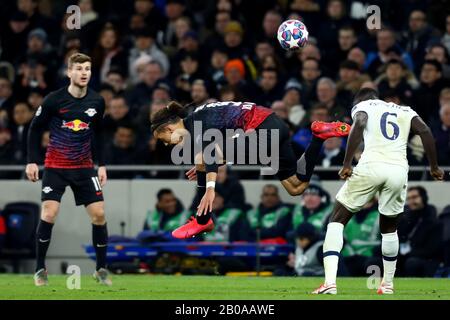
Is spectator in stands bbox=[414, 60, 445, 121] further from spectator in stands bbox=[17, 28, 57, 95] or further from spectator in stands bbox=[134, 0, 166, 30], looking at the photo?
spectator in stands bbox=[17, 28, 57, 95]

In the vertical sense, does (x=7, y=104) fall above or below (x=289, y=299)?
above

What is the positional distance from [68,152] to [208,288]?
2.23 meters

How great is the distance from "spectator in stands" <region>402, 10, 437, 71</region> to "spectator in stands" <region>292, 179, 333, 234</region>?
3.26m

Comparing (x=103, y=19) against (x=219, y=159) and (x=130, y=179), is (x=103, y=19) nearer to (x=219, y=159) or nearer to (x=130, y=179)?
(x=130, y=179)

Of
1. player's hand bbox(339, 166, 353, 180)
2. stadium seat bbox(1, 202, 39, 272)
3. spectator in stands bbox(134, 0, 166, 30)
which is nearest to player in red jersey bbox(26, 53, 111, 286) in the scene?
player's hand bbox(339, 166, 353, 180)

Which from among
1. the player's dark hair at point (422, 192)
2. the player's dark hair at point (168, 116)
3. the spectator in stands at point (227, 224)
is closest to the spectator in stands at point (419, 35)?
the player's dark hair at point (422, 192)

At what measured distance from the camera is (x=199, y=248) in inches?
748

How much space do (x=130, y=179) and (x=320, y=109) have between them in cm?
333

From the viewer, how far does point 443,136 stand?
1947 cm

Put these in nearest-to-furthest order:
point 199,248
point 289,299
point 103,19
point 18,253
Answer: point 289,299 < point 199,248 < point 18,253 < point 103,19

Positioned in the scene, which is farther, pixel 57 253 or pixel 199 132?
pixel 57 253

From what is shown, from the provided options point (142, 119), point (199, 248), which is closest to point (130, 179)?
point (142, 119)

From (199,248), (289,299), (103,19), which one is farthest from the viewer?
(103,19)

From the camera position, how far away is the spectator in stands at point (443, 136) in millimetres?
19359
